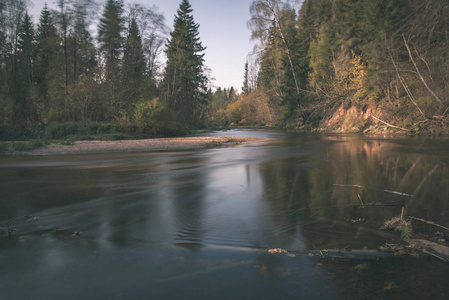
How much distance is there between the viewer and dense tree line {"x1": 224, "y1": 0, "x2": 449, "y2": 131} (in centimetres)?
1716

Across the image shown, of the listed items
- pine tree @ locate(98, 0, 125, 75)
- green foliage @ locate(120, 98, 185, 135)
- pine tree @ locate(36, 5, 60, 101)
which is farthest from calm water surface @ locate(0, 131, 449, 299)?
pine tree @ locate(98, 0, 125, 75)

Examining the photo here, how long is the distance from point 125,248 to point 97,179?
5045mm

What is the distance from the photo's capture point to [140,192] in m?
6.55

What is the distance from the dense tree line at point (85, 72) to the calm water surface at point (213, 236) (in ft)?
65.5

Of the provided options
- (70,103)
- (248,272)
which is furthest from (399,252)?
(70,103)

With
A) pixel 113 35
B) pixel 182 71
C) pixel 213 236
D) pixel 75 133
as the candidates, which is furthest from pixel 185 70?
pixel 213 236

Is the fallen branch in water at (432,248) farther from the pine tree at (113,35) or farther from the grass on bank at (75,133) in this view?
the pine tree at (113,35)

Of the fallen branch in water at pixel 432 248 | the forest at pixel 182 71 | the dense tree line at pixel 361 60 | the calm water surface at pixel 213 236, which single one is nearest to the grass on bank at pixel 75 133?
the forest at pixel 182 71

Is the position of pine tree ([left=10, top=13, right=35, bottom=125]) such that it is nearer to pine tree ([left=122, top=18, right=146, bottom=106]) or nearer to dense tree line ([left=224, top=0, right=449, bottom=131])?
pine tree ([left=122, top=18, right=146, bottom=106])

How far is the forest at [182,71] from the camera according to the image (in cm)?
2147

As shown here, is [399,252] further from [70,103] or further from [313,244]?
[70,103]

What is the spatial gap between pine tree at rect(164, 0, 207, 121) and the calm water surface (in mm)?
31965

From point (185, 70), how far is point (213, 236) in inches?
1553

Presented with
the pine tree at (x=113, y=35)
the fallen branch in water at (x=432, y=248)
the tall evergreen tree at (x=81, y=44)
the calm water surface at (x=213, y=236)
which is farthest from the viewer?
the pine tree at (x=113, y=35)
